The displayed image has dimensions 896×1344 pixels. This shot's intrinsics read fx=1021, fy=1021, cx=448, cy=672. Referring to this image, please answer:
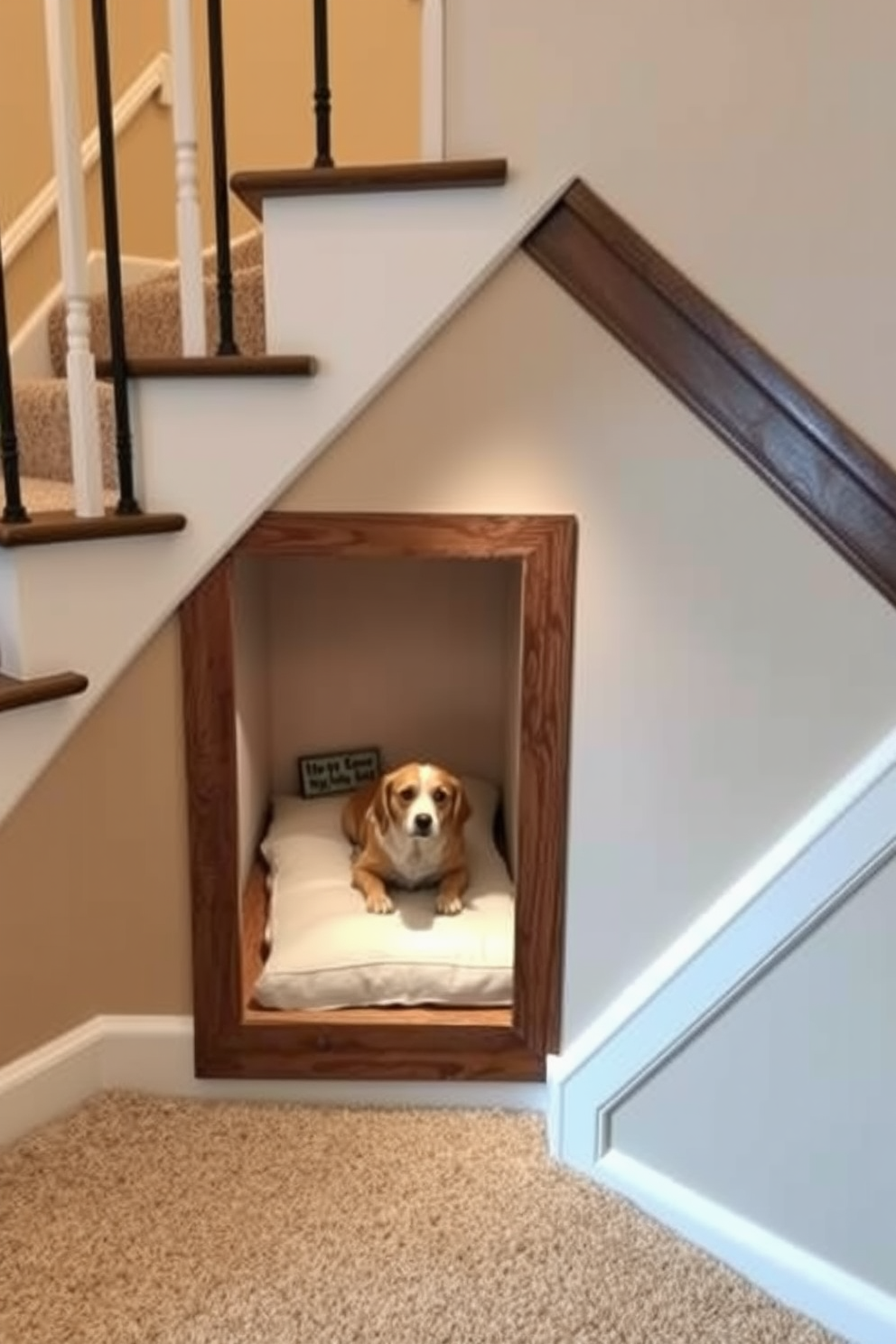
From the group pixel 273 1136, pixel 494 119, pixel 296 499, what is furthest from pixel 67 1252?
pixel 494 119

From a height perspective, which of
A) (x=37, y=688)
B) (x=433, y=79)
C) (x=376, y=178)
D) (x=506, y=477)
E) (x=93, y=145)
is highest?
(x=93, y=145)

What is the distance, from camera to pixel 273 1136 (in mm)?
1542

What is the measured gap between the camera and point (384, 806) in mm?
1927

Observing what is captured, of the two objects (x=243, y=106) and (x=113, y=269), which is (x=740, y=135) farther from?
(x=243, y=106)

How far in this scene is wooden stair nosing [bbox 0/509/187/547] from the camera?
4.17 feet

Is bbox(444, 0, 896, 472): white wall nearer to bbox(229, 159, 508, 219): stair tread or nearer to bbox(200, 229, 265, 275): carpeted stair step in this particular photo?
bbox(229, 159, 508, 219): stair tread

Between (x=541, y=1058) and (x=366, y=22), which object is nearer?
(x=541, y=1058)

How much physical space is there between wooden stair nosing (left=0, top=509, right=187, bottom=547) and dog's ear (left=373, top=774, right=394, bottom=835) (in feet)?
2.34

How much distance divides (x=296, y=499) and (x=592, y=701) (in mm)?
496

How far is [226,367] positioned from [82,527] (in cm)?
28

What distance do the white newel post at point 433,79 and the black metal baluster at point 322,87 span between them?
0.12m

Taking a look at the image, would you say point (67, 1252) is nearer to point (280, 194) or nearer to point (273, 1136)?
point (273, 1136)

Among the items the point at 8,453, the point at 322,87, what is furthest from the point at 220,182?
the point at 8,453

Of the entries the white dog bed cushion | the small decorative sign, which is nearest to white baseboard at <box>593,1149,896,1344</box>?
the white dog bed cushion
